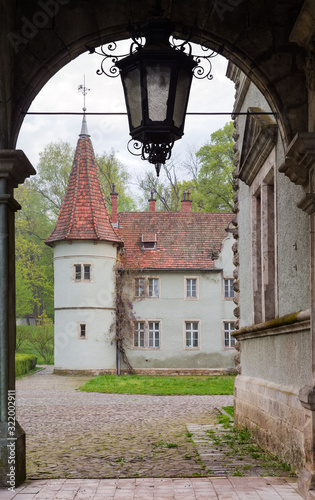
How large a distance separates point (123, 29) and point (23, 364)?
1046 inches

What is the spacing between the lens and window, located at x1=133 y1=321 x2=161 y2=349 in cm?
3167

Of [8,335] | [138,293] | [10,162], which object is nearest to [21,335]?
[138,293]

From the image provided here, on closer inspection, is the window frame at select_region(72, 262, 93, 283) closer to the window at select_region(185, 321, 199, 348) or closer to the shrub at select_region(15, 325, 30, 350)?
the window at select_region(185, 321, 199, 348)

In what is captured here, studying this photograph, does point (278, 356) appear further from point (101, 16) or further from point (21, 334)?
point (21, 334)

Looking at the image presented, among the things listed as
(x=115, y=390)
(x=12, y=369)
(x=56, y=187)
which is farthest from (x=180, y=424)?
(x=56, y=187)

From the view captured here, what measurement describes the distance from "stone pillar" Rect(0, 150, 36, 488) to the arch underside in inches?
11.8

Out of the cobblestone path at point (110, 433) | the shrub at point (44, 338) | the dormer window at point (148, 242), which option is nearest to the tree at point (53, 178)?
the shrub at point (44, 338)

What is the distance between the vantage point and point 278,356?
838 cm

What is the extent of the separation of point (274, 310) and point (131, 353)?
22.4 m

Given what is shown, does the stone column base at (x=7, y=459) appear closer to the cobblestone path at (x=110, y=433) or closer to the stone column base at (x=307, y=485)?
the cobblestone path at (x=110, y=433)

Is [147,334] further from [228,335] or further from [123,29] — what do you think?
[123,29]

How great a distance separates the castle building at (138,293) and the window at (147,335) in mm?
46

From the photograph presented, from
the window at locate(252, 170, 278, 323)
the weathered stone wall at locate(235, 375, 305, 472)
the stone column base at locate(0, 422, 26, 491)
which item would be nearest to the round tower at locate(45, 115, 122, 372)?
the weathered stone wall at locate(235, 375, 305, 472)

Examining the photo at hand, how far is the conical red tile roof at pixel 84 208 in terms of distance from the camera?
102ft
